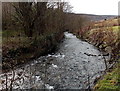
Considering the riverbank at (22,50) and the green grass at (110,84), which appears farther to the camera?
the riverbank at (22,50)

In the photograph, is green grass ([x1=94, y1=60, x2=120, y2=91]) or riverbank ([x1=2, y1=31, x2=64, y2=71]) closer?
green grass ([x1=94, y1=60, x2=120, y2=91])

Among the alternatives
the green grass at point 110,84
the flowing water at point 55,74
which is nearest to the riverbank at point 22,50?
the flowing water at point 55,74

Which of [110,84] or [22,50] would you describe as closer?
[110,84]

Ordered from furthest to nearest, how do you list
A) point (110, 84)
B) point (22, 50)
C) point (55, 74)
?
point (22, 50) → point (55, 74) → point (110, 84)

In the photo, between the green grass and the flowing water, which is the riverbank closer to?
the flowing water

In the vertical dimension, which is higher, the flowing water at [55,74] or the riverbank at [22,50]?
the riverbank at [22,50]

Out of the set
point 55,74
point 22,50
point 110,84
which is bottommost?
point 55,74

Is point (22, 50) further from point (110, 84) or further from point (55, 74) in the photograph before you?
point (110, 84)

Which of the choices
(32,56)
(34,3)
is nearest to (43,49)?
(32,56)

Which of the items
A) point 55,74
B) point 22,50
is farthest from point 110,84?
point 22,50

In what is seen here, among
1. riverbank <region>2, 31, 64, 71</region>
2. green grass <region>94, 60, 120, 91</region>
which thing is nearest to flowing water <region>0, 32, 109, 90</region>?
green grass <region>94, 60, 120, 91</region>

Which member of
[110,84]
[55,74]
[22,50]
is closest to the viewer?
[110,84]

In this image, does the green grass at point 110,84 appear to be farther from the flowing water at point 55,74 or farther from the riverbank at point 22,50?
the riverbank at point 22,50

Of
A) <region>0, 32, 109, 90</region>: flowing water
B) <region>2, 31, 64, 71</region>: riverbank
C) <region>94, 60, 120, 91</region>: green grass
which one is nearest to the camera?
<region>94, 60, 120, 91</region>: green grass
